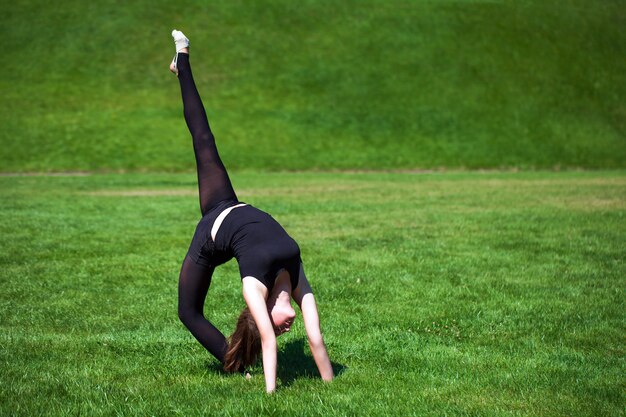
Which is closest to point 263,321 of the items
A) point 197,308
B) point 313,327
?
point 313,327

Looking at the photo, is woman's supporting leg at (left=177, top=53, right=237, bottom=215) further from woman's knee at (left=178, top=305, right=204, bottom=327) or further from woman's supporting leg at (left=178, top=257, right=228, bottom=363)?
woman's knee at (left=178, top=305, right=204, bottom=327)

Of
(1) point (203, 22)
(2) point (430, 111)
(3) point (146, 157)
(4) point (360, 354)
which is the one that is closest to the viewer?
(4) point (360, 354)

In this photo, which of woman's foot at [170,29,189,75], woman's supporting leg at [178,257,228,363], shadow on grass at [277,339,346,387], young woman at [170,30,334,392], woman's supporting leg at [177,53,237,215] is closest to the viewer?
young woman at [170,30,334,392]

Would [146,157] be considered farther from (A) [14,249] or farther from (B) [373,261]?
(B) [373,261]

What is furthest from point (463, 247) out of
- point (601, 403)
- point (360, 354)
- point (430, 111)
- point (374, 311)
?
point (430, 111)

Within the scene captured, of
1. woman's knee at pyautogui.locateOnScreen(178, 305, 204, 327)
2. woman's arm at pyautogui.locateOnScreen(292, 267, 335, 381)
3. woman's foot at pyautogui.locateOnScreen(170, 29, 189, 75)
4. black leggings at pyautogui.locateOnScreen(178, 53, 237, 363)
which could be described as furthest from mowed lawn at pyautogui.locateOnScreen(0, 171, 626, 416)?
woman's foot at pyautogui.locateOnScreen(170, 29, 189, 75)

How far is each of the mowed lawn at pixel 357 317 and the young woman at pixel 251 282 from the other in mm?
361

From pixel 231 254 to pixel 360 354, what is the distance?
2.40 m

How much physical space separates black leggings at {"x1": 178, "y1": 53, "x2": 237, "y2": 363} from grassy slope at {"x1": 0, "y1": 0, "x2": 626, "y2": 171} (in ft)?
155

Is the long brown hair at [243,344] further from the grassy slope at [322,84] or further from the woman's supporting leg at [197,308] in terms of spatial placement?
the grassy slope at [322,84]

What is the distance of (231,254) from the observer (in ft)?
24.0

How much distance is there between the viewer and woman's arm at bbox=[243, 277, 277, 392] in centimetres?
670

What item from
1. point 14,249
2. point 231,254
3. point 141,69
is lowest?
point 14,249

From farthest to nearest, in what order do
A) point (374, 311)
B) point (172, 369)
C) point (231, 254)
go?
1. point (374, 311)
2. point (172, 369)
3. point (231, 254)
